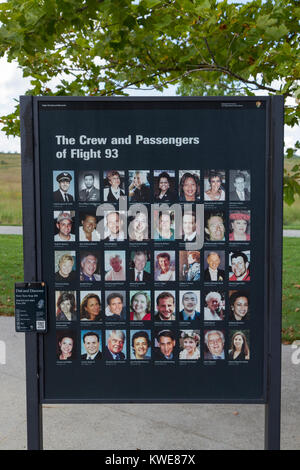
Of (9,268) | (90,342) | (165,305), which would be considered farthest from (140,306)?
(9,268)

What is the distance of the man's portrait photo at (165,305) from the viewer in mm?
2990

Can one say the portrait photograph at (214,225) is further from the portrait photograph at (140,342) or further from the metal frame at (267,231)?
the portrait photograph at (140,342)

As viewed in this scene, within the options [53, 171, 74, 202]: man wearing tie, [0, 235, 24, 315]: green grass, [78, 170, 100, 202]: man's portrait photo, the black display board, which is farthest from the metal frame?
[0, 235, 24, 315]: green grass

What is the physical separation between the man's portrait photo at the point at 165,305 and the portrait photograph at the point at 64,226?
0.63 metres

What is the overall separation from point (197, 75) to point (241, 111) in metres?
3.06

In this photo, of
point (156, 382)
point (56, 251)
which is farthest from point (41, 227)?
point (156, 382)

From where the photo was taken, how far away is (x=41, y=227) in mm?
2980

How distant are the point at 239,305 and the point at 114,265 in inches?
31.7

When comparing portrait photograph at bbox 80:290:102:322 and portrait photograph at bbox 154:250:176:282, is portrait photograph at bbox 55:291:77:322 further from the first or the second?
portrait photograph at bbox 154:250:176:282

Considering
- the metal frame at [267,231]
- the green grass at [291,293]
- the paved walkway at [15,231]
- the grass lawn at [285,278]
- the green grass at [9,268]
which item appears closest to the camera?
the metal frame at [267,231]

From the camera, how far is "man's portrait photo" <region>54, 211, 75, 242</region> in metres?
2.96

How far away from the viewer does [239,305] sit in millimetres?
2998

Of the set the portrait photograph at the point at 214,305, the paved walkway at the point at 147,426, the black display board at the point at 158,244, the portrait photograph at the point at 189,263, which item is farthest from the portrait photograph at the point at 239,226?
the paved walkway at the point at 147,426

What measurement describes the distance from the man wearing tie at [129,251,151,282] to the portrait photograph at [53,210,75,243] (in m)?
0.40
